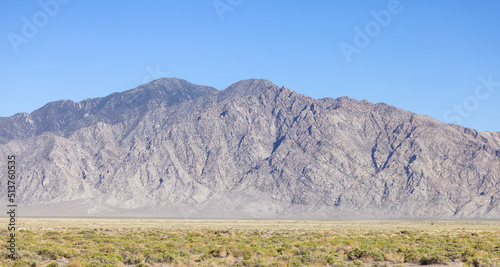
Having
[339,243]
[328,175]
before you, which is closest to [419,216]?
[328,175]

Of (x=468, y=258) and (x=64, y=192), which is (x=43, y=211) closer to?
(x=64, y=192)

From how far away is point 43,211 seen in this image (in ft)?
584

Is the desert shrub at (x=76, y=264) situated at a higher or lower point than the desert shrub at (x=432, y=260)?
higher

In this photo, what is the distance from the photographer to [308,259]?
3056 centimetres

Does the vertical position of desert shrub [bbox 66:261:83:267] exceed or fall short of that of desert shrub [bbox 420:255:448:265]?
it exceeds it

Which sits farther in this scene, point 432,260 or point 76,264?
point 432,260

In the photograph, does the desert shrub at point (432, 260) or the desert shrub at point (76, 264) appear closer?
the desert shrub at point (76, 264)

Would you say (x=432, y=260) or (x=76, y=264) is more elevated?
(x=76, y=264)

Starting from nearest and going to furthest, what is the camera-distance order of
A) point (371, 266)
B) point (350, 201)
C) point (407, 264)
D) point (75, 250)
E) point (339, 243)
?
point (371, 266), point (407, 264), point (75, 250), point (339, 243), point (350, 201)

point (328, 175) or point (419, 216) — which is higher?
point (328, 175)

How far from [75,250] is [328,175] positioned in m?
171

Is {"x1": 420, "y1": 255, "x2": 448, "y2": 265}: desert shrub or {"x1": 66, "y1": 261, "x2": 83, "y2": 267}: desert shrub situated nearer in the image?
{"x1": 66, "y1": 261, "x2": 83, "y2": 267}: desert shrub

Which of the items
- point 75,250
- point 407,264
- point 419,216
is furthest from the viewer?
point 419,216

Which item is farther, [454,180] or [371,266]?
[454,180]
